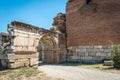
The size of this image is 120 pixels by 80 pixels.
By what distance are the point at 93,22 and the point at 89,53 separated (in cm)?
302

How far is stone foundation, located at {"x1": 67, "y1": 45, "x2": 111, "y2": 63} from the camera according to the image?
44.2 feet

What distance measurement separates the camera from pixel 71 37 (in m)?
15.6

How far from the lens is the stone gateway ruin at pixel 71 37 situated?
10.1 m

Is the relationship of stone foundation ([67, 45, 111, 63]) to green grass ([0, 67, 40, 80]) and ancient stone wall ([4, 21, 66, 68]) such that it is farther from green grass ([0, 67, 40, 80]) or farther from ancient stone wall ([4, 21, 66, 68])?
green grass ([0, 67, 40, 80])

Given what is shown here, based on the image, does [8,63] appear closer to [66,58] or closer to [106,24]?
[66,58]

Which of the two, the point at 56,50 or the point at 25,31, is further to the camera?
the point at 56,50

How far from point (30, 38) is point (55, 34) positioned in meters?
3.91

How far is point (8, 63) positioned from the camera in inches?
381

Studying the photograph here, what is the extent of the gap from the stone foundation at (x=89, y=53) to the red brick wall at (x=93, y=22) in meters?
0.46

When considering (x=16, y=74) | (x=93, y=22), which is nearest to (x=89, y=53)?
(x=93, y=22)

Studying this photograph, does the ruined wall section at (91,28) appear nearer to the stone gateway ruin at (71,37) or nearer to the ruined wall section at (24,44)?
the stone gateway ruin at (71,37)

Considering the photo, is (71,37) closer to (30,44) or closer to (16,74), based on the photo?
(30,44)

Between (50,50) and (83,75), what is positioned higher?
(50,50)

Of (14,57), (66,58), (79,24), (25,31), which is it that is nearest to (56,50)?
(66,58)
